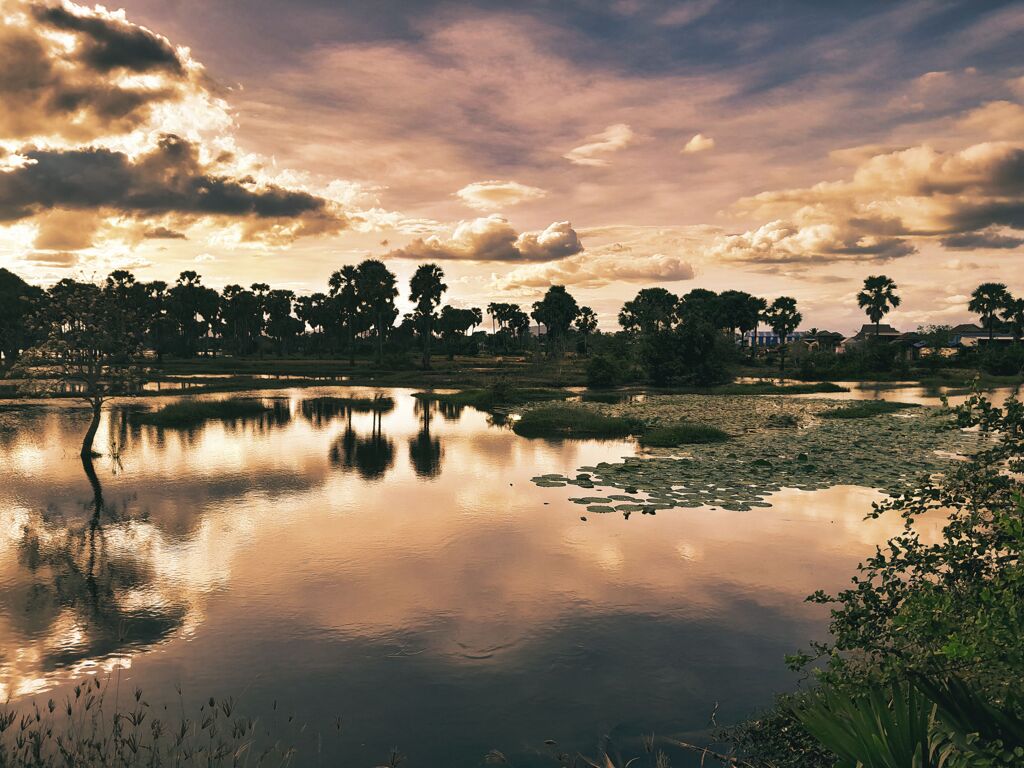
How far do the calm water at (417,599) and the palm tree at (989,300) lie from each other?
124 metres

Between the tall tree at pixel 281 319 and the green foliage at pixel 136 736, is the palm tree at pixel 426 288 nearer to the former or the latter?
the tall tree at pixel 281 319

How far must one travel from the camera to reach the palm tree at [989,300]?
4476 inches

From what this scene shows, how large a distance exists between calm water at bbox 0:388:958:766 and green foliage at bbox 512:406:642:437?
1244 cm

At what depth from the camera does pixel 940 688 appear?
539 cm

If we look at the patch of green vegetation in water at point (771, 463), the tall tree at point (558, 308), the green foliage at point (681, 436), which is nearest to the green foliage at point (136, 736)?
the patch of green vegetation in water at point (771, 463)

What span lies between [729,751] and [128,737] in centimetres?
776

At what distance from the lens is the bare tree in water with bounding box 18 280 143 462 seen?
84.0 ft

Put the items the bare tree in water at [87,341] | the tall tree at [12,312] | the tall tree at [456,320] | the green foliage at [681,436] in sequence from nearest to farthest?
the bare tree in water at [87,341]
the green foliage at [681,436]
the tall tree at [12,312]
the tall tree at [456,320]

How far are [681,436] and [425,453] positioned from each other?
43.9 ft

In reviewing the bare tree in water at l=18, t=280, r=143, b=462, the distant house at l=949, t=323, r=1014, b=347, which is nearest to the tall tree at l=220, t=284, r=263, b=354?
the bare tree in water at l=18, t=280, r=143, b=462

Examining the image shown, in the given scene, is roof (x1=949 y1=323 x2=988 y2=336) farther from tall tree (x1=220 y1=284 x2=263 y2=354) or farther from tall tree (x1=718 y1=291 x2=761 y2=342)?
tall tree (x1=220 y1=284 x2=263 y2=354)

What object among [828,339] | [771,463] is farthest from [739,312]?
[771,463]

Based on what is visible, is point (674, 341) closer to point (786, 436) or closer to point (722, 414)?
point (722, 414)

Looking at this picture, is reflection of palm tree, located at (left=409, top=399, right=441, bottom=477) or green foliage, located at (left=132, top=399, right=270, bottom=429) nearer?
reflection of palm tree, located at (left=409, top=399, right=441, bottom=477)
